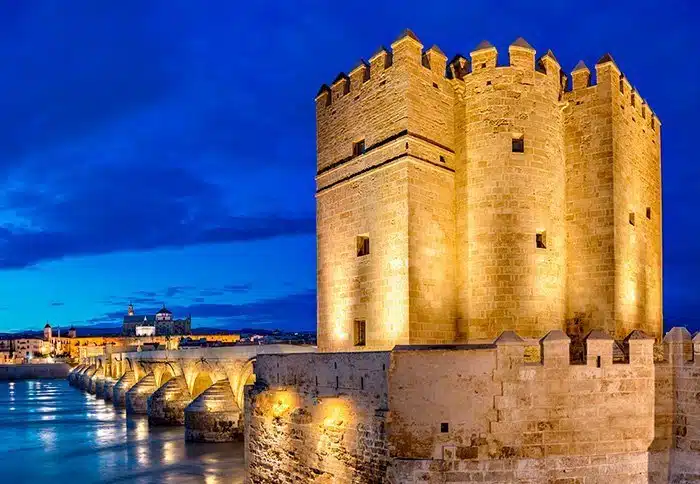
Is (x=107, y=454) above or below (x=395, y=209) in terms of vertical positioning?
below

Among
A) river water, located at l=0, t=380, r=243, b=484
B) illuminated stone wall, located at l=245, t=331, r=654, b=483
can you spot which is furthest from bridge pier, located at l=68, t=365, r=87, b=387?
illuminated stone wall, located at l=245, t=331, r=654, b=483

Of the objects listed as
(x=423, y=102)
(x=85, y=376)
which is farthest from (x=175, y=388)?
(x=85, y=376)

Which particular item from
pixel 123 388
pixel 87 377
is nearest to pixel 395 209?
pixel 123 388

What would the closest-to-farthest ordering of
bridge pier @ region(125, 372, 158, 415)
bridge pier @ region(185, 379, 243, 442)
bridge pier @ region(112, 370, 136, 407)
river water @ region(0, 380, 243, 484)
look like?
river water @ region(0, 380, 243, 484), bridge pier @ region(185, 379, 243, 442), bridge pier @ region(125, 372, 158, 415), bridge pier @ region(112, 370, 136, 407)

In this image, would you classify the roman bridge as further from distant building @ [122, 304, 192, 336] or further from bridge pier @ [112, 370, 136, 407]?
distant building @ [122, 304, 192, 336]

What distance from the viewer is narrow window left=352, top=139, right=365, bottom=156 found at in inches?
628

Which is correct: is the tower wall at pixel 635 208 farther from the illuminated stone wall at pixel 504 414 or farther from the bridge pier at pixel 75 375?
the bridge pier at pixel 75 375

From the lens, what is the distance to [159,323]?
141 meters

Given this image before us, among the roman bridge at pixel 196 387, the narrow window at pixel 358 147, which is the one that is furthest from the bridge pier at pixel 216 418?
the narrow window at pixel 358 147

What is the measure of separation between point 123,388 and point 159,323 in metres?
102

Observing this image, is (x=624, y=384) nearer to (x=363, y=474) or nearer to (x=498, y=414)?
(x=498, y=414)

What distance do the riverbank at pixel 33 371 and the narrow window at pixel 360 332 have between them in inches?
3679

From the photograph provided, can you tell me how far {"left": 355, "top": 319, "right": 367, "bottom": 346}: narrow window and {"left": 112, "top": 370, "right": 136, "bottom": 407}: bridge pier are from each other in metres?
31.2

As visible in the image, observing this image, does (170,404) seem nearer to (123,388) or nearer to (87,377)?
(123,388)
